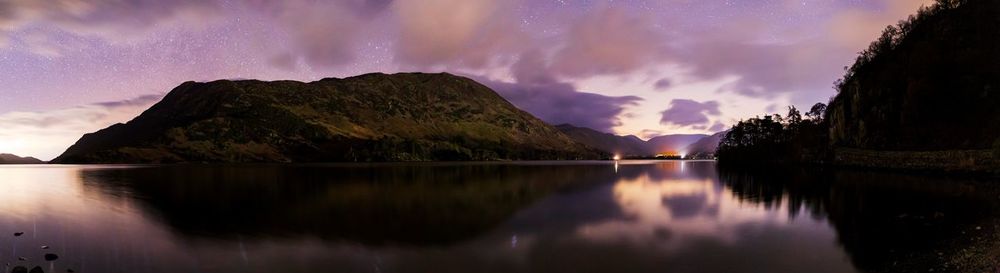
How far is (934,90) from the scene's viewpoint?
100688 millimetres

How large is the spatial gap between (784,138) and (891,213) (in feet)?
525

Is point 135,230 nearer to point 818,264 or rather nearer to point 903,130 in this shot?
point 818,264

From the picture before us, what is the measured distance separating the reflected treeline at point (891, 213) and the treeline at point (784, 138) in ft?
360

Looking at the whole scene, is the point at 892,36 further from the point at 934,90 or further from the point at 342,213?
the point at 342,213

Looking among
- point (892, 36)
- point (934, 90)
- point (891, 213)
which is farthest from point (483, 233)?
point (892, 36)

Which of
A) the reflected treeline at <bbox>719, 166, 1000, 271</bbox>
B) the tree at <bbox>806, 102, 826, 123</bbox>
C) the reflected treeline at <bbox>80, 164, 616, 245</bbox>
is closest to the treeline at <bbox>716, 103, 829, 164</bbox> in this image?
the tree at <bbox>806, 102, 826, 123</bbox>

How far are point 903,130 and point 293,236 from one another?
12170 cm

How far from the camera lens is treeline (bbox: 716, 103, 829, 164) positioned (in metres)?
157

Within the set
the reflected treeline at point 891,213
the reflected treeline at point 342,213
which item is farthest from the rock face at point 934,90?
the reflected treeline at point 342,213

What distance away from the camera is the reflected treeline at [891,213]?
2292cm

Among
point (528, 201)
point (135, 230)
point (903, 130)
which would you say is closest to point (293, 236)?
point (135, 230)

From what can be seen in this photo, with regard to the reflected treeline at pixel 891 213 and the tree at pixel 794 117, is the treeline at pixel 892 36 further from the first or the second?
the reflected treeline at pixel 891 213

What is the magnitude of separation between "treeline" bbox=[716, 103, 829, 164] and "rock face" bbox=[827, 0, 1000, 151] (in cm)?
2245

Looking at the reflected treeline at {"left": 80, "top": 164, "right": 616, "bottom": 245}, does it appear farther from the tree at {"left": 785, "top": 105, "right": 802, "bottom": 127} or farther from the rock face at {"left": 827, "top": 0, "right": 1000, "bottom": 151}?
the tree at {"left": 785, "top": 105, "right": 802, "bottom": 127}
